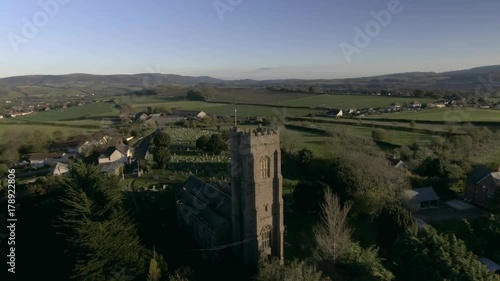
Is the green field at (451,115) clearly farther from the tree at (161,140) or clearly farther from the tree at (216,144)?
the tree at (161,140)

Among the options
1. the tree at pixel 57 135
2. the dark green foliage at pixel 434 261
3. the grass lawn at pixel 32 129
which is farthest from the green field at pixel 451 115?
the tree at pixel 57 135

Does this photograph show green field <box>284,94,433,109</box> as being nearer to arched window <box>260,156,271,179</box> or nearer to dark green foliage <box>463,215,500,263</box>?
dark green foliage <box>463,215,500,263</box>

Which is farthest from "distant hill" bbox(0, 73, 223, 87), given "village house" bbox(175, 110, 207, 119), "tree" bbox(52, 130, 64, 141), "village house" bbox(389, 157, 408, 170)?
"village house" bbox(389, 157, 408, 170)

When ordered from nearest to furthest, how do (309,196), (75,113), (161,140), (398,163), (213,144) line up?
(309,196), (398,163), (213,144), (161,140), (75,113)

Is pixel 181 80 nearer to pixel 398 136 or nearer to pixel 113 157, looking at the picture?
pixel 113 157

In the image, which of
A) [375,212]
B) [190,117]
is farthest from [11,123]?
[375,212]

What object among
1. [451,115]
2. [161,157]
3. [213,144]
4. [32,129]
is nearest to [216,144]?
[213,144]

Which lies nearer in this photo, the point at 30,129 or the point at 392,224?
the point at 392,224
